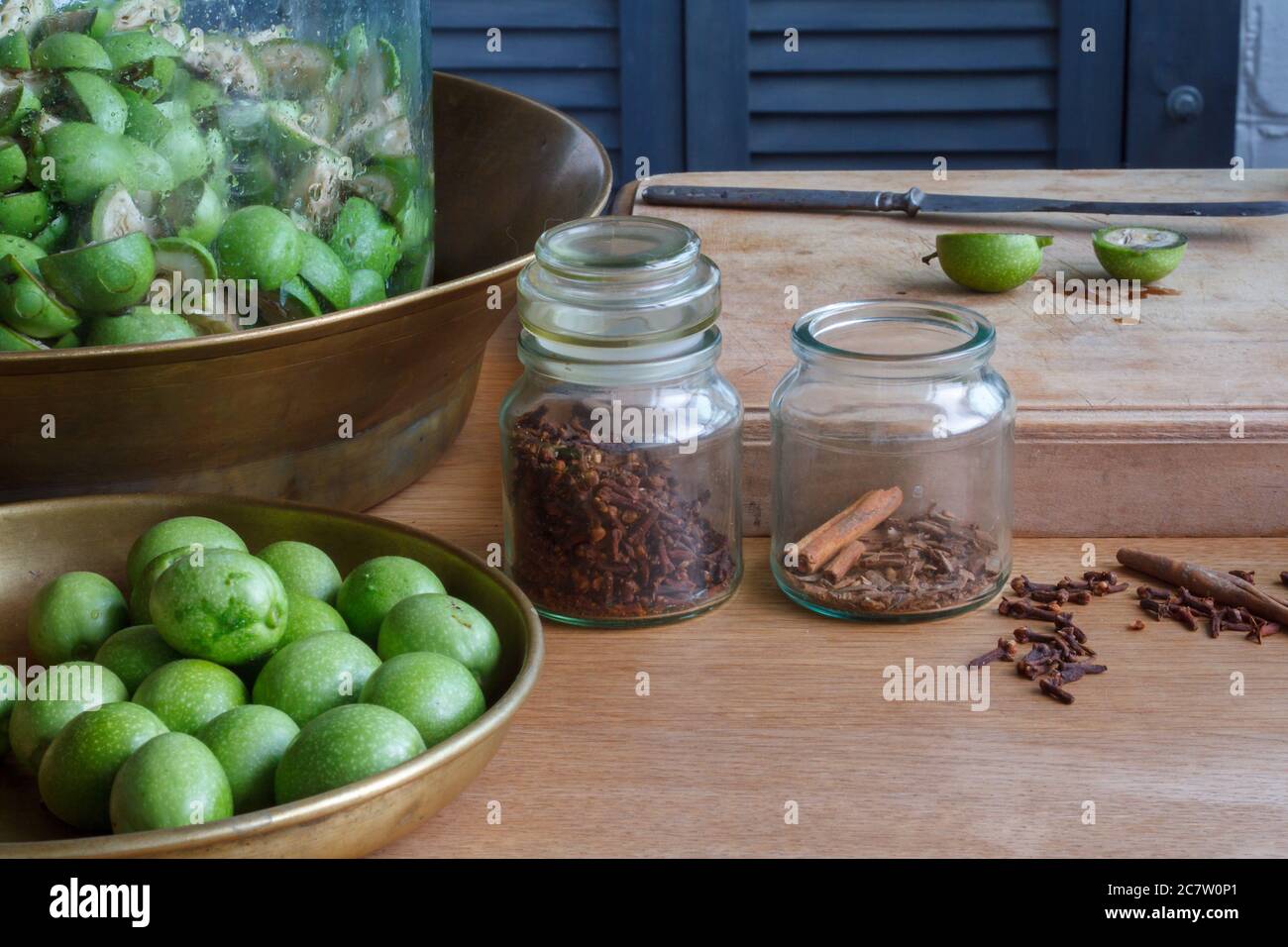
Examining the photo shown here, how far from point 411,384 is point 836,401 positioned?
Answer: 0.26 meters

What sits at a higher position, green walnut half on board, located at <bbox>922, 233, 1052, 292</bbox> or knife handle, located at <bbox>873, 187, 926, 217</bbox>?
knife handle, located at <bbox>873, 187, 926, 217</bbox>

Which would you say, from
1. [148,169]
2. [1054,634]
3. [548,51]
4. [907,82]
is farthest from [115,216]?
[907,82]

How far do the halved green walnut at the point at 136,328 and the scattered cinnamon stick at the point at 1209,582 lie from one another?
0.58 meters

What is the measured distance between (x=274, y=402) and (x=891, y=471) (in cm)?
37

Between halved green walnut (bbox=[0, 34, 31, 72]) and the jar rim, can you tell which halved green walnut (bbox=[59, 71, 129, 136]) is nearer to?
halved green walnut (bbox=[0, 34, 31, 72])

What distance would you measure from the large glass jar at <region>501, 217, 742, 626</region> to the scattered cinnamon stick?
26cm

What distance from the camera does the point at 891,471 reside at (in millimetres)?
913

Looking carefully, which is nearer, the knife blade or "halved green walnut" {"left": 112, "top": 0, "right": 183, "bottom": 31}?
"halved green walnut" {"left": 112, "top": 0, "right": 183, "bottom": 31}

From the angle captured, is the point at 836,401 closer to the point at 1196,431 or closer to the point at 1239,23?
the point at 1196,431

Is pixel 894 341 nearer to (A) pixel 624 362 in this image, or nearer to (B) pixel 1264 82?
(A) pixel 624 362

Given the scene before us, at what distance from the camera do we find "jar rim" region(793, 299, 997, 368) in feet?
2.80

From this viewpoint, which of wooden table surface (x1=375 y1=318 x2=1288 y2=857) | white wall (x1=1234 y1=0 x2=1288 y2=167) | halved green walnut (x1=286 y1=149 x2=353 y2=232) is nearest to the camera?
wooden table surface (x1=375 y1=318 x2=1288 y2=857)

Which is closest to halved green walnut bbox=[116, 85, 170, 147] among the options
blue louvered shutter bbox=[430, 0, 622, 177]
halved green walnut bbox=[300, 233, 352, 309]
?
halved green walnut bbox=[300, 233, 352, 309]

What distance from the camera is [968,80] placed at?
2.36 metres
